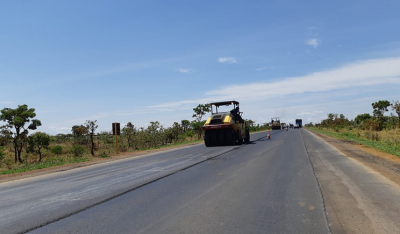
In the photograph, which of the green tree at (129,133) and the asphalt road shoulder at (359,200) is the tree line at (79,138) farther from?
the asphalt road shoulder at (359,200)

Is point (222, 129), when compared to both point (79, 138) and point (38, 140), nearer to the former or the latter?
point (38, 140)

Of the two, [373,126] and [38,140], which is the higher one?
[38,140]

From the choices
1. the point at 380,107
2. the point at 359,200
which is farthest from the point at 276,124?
the point at 359,200

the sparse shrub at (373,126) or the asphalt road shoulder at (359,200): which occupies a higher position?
the sparse shrub at (373,126)

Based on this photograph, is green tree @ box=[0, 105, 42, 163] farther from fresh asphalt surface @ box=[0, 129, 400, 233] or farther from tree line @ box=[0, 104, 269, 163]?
fresh asphalt surface @ box=[0, 129, 400, 233]

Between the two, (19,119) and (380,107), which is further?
(380,107)

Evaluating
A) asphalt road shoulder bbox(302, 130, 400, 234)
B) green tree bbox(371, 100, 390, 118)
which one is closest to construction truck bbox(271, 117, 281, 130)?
green tree bbox(371, 100, 390, 118)

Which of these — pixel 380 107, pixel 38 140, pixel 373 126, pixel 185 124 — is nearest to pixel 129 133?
pixel 38 140

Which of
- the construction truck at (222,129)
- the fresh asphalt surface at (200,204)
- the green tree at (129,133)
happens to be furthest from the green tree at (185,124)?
the fresh asphalt surface at (200,204)

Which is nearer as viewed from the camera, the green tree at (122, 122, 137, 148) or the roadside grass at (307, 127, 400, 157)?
the roadside grass at (307, 127, 400, 157)

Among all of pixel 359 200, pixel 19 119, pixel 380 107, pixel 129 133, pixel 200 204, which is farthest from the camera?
pixel 380 107

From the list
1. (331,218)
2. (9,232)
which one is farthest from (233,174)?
(9,232)

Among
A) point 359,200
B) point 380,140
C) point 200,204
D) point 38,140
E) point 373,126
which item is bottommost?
point 380,140

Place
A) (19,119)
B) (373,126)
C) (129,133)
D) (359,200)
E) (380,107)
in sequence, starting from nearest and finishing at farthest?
(359,200)
(19,119)
(129,133)
(373,126)
(380,107)
